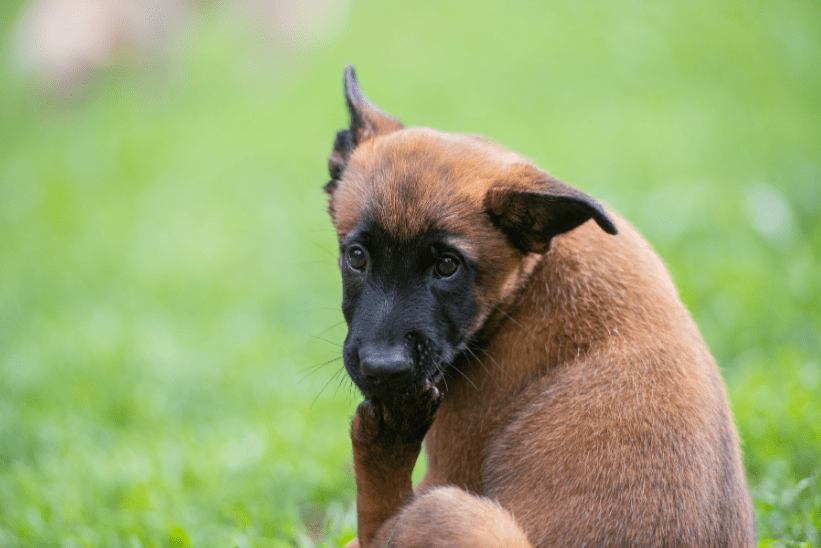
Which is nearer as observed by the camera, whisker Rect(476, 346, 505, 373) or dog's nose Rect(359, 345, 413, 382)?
dog's nose Rect(359, 345, 413, 382)

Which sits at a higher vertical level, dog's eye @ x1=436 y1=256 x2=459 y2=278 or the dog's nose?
dog's eye @ x1=436 y1=256 x2=459 y2=278

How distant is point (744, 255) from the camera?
662 cm

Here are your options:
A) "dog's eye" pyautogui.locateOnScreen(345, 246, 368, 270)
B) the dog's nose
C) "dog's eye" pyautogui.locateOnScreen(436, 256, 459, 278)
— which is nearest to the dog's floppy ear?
"dog's eye" pyautogui.locateOnScreen(436, 256, 459, 278)

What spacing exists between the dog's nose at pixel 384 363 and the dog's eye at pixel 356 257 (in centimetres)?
46

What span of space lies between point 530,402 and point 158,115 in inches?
538

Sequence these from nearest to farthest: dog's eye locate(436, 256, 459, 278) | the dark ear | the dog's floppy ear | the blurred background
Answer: the dog's floppy ear, dog's eye locate(436, 256, 459, 278), the dark ear, the blurred background

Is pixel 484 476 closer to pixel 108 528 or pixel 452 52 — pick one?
pixel 108 528

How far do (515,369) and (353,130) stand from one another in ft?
4.87

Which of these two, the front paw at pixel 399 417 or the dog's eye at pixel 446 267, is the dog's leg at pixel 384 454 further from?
the dog's eye at pixel 446 267

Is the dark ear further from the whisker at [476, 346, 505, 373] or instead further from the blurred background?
the whisker at [476, 346, 505, 373]

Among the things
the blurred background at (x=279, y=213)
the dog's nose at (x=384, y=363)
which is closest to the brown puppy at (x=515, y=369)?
the dog's nose at (x=384, y=363)

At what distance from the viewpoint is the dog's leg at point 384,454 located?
2834mm

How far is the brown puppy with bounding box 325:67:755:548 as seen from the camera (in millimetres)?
2525

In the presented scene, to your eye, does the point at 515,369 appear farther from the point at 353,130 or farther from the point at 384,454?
the point at 353,130
